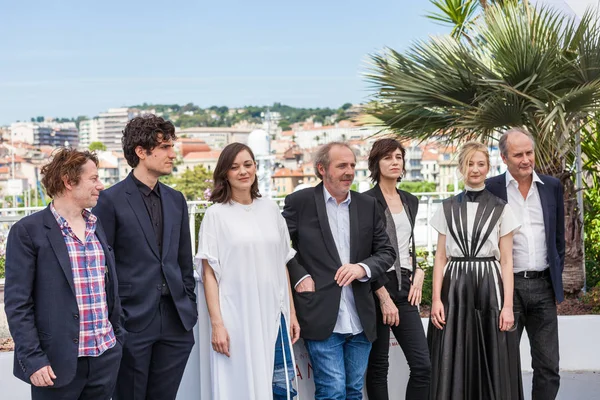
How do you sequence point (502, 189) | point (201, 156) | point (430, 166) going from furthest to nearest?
point (201, 156), point (430, 166), point (502, 189)

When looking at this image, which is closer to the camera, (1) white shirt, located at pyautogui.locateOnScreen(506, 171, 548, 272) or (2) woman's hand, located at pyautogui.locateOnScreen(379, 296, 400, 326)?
(2) woman's hand, located at pyautogui.locateOnScreen(379, 296, 400, 326)

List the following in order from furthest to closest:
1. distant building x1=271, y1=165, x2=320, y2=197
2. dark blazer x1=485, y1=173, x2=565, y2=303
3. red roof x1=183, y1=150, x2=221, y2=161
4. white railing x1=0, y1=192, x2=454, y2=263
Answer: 1. red roof x1=183, y1=150, x2=221, y2=161
2. distant building x1=271, y1=165, x2=320, y2=197
3. white railing x1=0, y1=192, x2=454, y2=263
4. dark blazer x1=485, y1=173, x2=565, y2=303

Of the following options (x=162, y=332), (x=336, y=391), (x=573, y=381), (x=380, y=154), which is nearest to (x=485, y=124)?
(x=573, y=381)

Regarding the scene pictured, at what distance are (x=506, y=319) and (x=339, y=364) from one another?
103 centimetres

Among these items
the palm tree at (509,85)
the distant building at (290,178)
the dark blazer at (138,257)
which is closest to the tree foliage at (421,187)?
the distant building at (290,178)

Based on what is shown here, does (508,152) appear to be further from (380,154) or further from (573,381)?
(573,381)

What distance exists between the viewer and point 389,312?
4.26m

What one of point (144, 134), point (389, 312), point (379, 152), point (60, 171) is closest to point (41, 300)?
point (60, 171)

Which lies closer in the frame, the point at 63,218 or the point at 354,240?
the point at 63,218

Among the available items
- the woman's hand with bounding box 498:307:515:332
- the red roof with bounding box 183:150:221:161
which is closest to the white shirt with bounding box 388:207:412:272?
the woman's hand with bounding box 498:307:515:332

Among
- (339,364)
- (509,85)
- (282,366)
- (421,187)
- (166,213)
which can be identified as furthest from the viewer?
(421,187)

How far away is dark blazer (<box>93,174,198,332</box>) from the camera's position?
3586mm

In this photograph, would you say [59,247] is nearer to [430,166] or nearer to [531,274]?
[531,274]

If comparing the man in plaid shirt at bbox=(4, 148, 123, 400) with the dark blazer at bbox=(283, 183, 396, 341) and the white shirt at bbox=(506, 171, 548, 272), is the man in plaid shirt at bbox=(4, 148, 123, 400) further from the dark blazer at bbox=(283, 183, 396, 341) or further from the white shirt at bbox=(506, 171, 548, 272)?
the white shirt at bbox=(506, 171, 548, 272)
